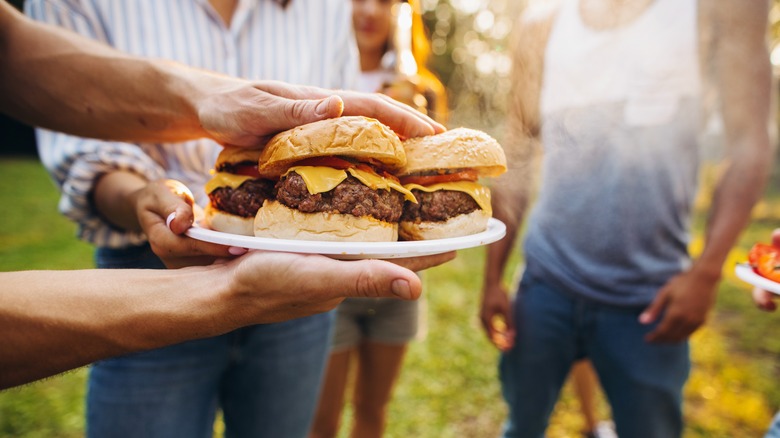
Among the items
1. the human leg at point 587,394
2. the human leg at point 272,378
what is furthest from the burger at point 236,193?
the human leg at point 587,394

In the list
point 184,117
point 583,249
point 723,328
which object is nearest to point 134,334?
point 184,117

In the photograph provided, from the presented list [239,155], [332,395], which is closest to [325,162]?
[239,155]

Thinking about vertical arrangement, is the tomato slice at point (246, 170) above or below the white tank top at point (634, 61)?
below

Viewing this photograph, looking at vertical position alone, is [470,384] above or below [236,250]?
below

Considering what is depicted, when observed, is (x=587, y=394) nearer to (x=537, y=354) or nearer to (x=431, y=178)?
(x=537, y=354)

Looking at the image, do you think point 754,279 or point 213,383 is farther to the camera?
point 213,383

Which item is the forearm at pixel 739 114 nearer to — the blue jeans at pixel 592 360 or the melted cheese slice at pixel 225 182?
the blue jeans at pixel 592 360

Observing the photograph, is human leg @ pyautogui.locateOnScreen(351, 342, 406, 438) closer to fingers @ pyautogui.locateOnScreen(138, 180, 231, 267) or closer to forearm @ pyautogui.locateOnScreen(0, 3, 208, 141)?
fingers @ pyautogui.locateOnScreen(138, 180, 231, 267)
